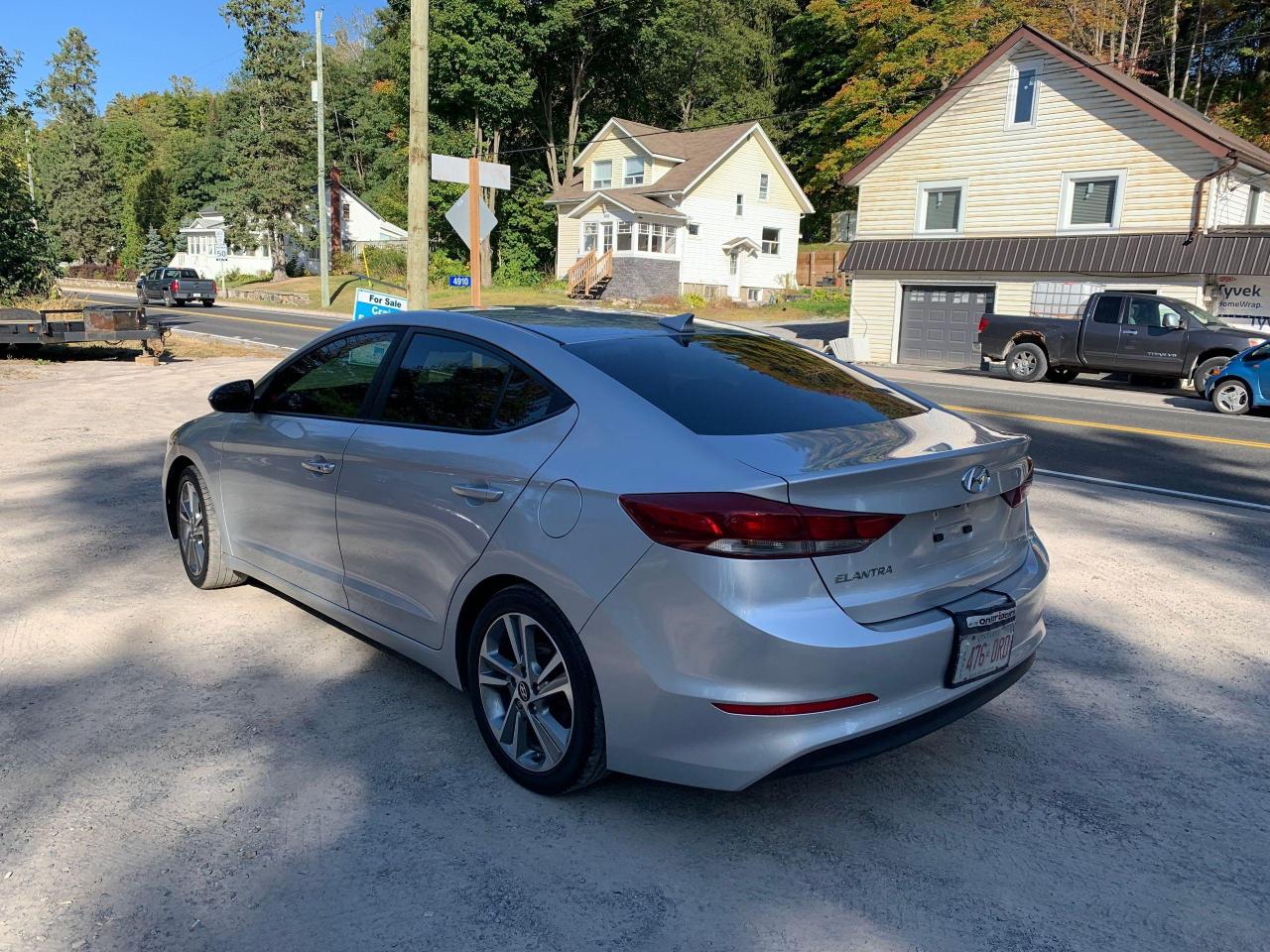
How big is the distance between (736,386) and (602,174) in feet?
158

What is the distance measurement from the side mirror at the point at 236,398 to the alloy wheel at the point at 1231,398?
54.2ft

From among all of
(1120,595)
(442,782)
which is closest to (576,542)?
(442,782)

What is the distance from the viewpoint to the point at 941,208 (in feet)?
92.0

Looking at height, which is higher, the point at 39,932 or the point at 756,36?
the point at 756,36

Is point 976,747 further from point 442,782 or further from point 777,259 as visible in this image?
point 777,259

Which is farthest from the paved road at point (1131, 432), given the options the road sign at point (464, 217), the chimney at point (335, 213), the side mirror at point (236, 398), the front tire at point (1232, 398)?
the chimney at point (335, 213)

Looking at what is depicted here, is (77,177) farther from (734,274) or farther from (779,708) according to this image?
(779,708)

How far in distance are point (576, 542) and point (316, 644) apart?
222cm

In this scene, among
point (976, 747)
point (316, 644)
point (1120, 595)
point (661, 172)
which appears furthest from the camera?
point (661, 172)

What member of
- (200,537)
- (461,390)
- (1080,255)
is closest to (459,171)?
(200,537)

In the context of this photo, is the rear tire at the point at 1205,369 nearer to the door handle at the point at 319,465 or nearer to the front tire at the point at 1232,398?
the front tire at the point at 1232,398

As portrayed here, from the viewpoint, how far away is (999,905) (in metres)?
2.83

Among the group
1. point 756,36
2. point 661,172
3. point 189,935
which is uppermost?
point 756,36

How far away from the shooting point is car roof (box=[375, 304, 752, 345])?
381cm
